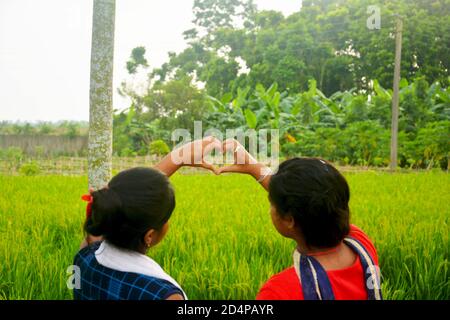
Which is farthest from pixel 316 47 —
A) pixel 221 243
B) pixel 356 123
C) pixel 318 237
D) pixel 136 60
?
pixel 318 237

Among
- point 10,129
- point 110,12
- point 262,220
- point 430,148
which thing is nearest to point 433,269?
point 262,220

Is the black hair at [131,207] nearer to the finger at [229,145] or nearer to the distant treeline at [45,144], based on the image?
the finger at [229,145]

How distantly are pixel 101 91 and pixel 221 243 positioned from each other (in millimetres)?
1043

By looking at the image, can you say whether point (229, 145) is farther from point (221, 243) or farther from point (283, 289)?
point (221, 243)

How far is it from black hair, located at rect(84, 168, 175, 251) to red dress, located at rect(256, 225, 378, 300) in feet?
1.08

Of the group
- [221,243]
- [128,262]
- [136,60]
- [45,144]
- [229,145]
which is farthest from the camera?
[136,60]

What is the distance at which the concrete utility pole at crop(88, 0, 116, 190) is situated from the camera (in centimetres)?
244

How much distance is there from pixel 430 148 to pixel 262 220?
6946mm

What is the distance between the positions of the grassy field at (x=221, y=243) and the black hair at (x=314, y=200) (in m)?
0.91

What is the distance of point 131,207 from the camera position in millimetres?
1200

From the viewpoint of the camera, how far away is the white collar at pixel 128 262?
1196 mm

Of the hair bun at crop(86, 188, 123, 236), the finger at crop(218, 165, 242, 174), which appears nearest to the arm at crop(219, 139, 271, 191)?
the finger at crop(218, 165, 242, 174)

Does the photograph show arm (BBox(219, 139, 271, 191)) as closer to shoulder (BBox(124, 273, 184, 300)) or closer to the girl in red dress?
the girl in red dress
